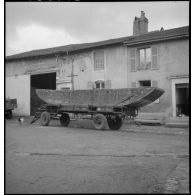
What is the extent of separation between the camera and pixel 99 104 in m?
12.5

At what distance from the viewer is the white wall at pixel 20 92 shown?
20420mm

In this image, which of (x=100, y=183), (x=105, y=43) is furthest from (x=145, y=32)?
(x=100, y=183)

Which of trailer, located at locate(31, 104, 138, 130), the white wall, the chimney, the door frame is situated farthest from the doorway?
the white wall

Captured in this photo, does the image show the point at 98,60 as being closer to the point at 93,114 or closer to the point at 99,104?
the point at 99,104

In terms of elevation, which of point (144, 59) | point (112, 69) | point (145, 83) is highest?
point (144, 59)

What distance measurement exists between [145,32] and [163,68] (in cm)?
419

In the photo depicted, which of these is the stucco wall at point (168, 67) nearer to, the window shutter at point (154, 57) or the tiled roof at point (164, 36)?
the window shutter at point (154, 57)

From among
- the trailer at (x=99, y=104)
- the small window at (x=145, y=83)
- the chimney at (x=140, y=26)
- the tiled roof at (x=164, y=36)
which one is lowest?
the trailer at (x=99, y=104)

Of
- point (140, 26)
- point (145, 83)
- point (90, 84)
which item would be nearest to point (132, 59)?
point (145, 83)

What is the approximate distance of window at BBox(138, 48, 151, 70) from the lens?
53.0 ft

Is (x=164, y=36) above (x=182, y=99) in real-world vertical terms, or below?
above

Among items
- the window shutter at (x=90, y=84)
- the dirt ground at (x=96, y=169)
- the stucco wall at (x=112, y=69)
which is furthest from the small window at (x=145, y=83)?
the dirt ground at (x=96, y=169)

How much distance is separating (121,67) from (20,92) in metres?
9.37

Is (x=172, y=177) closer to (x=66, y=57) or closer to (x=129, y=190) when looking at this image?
(x=129, y=190)
